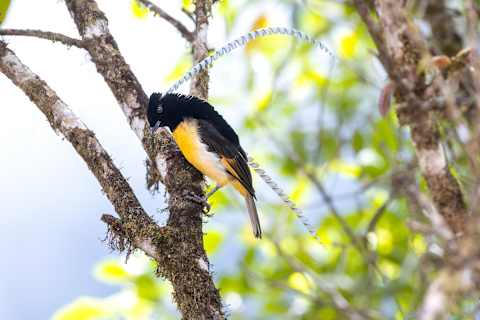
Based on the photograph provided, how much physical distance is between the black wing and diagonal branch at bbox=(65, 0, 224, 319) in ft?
1.92

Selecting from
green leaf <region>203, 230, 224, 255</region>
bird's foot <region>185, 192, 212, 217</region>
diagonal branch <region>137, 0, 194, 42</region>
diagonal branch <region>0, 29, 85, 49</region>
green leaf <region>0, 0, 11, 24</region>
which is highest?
diagonal branch <region>137, 0, 194, 42</region>

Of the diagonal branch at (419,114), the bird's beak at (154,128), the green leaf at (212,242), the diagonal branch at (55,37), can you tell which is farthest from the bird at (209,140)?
the diagonal branch at (419,114)

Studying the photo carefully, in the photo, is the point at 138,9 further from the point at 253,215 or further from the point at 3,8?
the point at 253,215

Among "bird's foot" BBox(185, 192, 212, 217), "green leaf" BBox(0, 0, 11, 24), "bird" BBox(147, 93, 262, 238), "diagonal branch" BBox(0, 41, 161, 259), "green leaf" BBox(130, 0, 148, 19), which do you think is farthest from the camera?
"green leaf" BBox(130, 0, 148, 19)

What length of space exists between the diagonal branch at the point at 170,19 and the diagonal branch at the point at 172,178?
0.67ft

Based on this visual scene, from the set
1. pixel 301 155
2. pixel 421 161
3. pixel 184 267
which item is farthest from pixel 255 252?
pixel 184 267

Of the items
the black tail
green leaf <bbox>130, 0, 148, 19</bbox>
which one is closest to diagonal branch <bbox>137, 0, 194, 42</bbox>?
green leaf <bbox>130, 0, 148, 19</bbox>

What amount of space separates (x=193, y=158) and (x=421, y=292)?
186 centimetres

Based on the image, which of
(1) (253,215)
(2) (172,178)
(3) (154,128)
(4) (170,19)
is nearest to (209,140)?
(1) (253,215)

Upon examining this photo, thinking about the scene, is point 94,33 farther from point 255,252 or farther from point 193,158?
point 255,252

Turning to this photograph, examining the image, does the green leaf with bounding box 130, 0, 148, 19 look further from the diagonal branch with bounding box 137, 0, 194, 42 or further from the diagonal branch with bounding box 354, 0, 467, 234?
the diagonal branch with bounding box 354, 0, 467, 234

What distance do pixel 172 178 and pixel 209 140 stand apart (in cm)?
134

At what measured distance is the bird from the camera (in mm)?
4930

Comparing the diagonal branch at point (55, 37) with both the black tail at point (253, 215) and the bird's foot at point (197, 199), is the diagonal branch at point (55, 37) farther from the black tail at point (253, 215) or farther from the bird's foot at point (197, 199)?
the black tail at point (253, 215)
